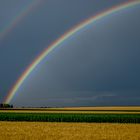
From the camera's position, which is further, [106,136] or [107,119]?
[107,119]

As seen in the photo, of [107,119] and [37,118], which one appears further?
[37,118]

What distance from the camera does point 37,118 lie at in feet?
186

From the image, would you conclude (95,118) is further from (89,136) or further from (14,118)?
(89,136)

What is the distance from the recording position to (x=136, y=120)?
5084 centimetres

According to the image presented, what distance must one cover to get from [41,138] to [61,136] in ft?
6.90

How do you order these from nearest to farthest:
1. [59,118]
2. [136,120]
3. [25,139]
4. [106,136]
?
[25,139]
[106,136]
[136,120]
[59,118]

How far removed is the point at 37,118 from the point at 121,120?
14.2 meters

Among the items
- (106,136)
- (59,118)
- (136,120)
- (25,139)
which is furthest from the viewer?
(59,118)

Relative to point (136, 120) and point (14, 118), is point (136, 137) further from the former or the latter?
point (14, 118)

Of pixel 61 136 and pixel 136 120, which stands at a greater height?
pixel 136 120

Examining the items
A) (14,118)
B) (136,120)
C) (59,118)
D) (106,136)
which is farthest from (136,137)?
(14,118)

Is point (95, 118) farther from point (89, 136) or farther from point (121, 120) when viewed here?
point (89, 136)

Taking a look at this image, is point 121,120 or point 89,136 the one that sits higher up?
point 121,120

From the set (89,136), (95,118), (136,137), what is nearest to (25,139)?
(89,136)
